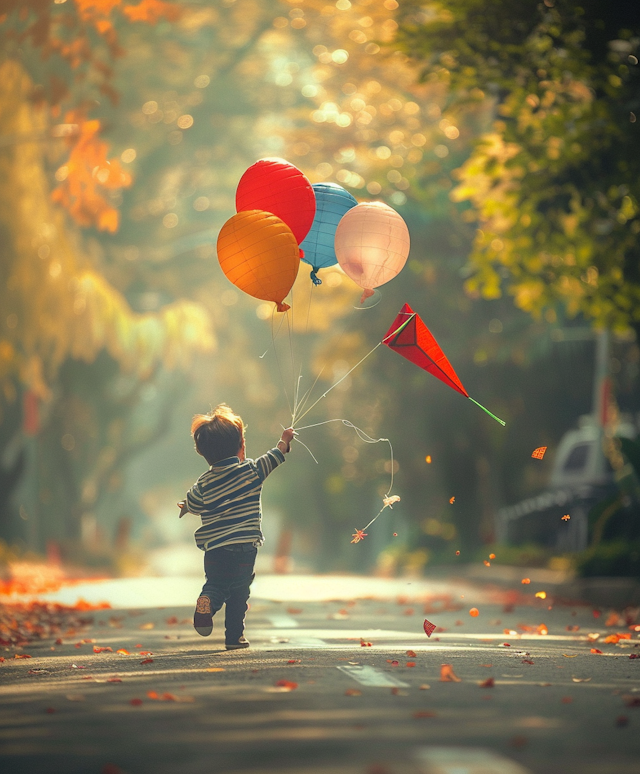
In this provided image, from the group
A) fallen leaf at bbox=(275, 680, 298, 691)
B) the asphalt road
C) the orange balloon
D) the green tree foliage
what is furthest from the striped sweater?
the green tree foliage

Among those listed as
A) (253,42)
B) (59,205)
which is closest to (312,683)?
(59,205)

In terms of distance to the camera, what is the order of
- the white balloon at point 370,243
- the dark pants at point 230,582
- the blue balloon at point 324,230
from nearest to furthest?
the dark pants at point 230,582
the white balloon at point 370,243
the blue balloon at point 324,230

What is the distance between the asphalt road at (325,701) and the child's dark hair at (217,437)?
52.4 inches

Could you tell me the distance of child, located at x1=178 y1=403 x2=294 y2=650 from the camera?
8.17 meters

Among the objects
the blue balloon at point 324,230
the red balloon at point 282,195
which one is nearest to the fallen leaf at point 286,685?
the red balloon at point 282,195

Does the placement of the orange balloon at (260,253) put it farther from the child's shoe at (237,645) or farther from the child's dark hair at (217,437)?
the child's shoe at (237,645)

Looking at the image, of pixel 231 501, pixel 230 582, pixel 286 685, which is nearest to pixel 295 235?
pixel 231 501

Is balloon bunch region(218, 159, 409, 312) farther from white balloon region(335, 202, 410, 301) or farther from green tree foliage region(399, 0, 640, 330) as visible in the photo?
green tree foliage region(399, 0, 640, 330)

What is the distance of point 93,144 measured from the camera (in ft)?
50.9

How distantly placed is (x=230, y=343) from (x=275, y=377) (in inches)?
166

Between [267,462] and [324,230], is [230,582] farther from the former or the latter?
[324,230]

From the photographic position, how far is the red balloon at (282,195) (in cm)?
970

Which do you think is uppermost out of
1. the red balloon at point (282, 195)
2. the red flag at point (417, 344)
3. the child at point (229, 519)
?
the red balloon at point (282, 195)

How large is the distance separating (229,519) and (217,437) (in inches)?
22.6
